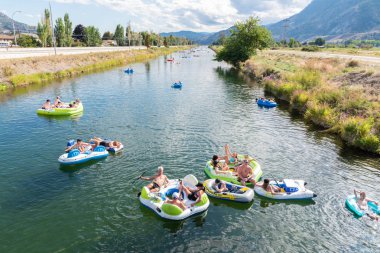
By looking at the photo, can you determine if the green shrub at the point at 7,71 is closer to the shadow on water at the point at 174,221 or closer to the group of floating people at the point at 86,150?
the group of floating people at the point at 86,150

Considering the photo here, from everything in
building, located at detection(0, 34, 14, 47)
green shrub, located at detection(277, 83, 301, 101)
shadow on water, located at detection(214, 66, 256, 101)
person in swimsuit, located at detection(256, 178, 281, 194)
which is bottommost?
person in swimsuit, located at detection(256, 178, 281, 194)

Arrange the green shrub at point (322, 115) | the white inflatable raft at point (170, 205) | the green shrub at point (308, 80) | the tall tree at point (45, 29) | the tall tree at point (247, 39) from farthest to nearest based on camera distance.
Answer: the tall tree at point (45, 29)
the tall tree at point (247, 39)
the green shrub at point (308, 80)
the green shrub at point (322, 115)
the white inflatable raft at point (170, 205)

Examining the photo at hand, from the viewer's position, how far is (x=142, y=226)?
1316 centimetres

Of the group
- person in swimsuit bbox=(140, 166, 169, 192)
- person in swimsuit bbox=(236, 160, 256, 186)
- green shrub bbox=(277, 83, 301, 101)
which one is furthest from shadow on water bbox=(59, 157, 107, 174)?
green shrub bbox=(277, 83, 301, 101)

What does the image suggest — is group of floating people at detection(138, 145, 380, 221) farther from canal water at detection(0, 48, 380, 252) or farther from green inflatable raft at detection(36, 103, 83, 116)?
green inflatable raft at detection(36, 103, 83, 116)

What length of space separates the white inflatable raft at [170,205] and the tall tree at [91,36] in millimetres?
118925

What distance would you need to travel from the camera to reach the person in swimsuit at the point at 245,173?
16.7 meters

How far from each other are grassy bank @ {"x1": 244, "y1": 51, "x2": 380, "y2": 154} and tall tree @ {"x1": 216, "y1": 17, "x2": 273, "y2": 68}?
93.7 ft

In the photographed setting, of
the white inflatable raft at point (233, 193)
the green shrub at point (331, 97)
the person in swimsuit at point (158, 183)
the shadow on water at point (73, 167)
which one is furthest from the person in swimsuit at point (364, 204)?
the green shrub at point (331, 97)

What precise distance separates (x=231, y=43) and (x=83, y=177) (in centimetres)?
6504

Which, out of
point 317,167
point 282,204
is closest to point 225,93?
point 317,167

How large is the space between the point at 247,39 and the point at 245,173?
61.6 meters

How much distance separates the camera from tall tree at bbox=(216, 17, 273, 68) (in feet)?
233

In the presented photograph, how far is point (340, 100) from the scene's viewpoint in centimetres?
2869
